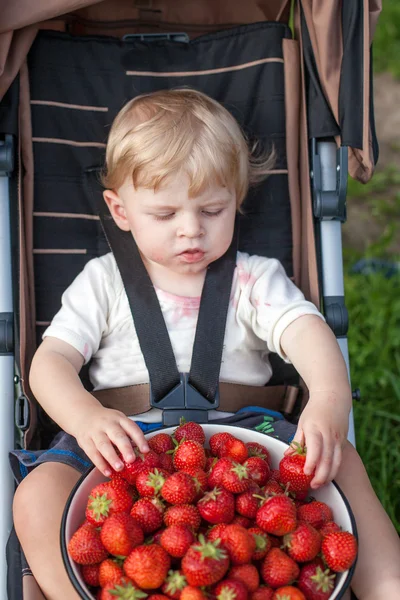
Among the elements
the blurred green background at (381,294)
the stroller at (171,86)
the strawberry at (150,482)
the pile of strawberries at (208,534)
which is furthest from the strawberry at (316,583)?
the blurred green background at (381,294)

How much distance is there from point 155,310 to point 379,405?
47.9 inches

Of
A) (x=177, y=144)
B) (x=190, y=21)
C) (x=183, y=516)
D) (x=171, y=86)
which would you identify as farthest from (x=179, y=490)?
(x=190, y=21)

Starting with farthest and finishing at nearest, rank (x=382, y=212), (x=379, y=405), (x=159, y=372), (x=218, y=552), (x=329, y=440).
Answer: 1. (x=382, y=212)
2. (x=379, y=405)
3. (x=159, y=372)
4. (x=329, y=440)
5. (x=218, y=552)

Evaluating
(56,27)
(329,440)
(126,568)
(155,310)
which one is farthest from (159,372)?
(56,27)

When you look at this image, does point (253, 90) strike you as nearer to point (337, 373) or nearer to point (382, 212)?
→ point (337, 373)

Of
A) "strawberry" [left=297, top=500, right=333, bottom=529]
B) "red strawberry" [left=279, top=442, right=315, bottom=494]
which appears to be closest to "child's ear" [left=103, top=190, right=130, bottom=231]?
"red strawberry" [left=279, top=442, right=315, bottom=494]

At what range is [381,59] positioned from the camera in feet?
14.3

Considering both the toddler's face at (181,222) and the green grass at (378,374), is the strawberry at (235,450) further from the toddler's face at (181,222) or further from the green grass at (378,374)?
the green grass at (378,374)

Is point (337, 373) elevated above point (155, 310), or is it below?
below

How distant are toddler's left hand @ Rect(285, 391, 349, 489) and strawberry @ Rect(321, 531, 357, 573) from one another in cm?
16

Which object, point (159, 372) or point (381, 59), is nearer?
point (159, 372)

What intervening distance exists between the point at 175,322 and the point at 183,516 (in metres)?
0.72

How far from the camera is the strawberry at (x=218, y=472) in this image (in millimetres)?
1457

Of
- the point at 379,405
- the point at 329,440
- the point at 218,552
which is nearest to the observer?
the point at 218,552
